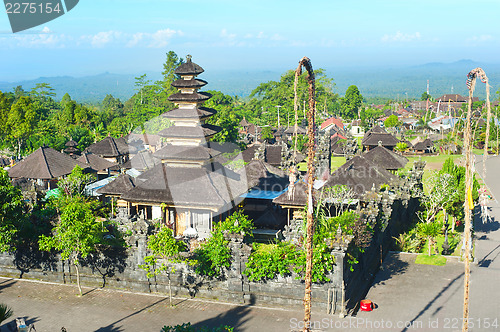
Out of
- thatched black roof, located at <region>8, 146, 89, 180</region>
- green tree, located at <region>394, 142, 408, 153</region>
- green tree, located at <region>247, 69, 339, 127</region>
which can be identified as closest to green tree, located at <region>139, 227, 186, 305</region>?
thatched black roof, located at <region>8, 146, 89, 180</region>

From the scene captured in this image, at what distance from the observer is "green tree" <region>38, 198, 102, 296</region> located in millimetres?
19344

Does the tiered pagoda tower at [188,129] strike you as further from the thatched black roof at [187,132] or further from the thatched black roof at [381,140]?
the thatched black roof at [381,140]

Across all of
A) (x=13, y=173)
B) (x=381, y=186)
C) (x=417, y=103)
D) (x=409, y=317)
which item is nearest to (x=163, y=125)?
(x=13, y=173)

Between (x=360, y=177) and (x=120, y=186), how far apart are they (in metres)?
13.9

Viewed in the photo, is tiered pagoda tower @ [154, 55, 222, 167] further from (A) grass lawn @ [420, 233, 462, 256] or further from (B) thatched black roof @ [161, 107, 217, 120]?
(A) grass lawn @ [420, 233, 462, 256]

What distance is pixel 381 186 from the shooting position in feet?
99.2

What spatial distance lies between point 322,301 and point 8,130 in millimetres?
55450

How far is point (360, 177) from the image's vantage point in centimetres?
3042

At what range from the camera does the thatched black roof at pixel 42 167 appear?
1339 inches

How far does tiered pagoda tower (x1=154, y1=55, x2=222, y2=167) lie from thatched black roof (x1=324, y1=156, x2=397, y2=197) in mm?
7791

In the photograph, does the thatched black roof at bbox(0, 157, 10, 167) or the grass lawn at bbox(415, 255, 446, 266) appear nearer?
the grass lawn at bbox(415, 255, 446, 266)

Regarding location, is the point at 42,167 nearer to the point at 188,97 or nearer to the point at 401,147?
the point at 188,97

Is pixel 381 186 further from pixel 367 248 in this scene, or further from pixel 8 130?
pixel 8 130

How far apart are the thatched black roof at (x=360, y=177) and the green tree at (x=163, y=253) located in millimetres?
12729
